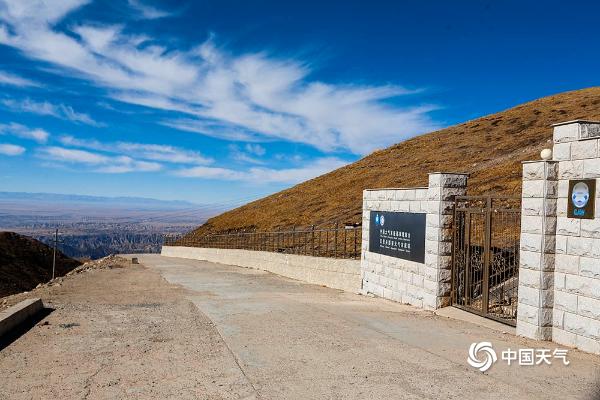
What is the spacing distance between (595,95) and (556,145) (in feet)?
142

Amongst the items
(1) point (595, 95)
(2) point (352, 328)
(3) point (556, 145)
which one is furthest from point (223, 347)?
(1) point (595, 95)

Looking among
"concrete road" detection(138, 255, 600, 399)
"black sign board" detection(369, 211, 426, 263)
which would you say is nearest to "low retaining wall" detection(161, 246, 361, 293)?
"black sign board" detection(369, 211, 426, 263)

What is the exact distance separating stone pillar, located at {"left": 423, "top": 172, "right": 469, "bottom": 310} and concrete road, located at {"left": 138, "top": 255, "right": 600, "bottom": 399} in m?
0.68

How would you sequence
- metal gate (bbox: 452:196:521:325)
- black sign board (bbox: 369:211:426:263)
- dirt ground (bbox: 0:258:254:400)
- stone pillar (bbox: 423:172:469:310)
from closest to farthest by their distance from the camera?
dirt ground (bbox: 0:258:254:400)
metal gate (bbox: 452:196:521:325)
stone pillar (bbox: 423:172:469:310)
black sign board (bbox: 369:211:426:263)

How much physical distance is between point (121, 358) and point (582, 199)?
23.5 feet

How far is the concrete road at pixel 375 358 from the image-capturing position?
5.88 meters

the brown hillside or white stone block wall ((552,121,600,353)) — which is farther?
the brown hillside

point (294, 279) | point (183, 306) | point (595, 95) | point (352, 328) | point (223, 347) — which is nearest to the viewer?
point (223, 347)

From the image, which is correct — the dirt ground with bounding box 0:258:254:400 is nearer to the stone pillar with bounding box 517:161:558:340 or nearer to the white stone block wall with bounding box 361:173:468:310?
the stone pillar with bounding box 517:161:558:340

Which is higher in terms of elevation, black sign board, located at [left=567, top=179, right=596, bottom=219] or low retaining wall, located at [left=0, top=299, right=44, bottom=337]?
black sign board, located at [left=567, top=179, right=596, bottom=219]

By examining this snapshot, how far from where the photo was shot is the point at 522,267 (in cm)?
863

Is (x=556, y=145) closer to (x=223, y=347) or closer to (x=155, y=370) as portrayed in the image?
(x=223, y=347)
